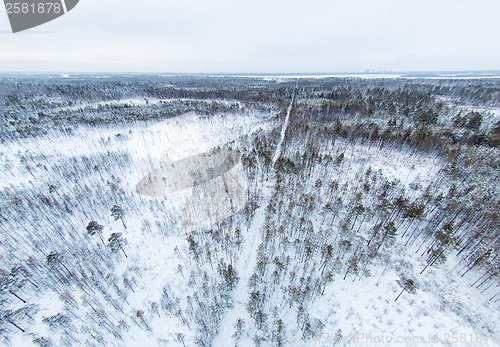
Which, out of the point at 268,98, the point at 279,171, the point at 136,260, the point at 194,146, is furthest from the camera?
the point at 268,98

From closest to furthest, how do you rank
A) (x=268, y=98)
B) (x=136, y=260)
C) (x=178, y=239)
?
(x=136, y=260)
(x=178, y=239)
(x=268, y=98)

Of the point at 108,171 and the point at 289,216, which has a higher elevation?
the point at 289,216

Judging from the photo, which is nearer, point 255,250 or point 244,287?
point 244,287

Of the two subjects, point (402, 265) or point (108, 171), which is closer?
point (402, 265)

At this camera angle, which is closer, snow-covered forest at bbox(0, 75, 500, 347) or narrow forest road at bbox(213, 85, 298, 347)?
narrow forest road at bbox(213, 85, 298, 347)

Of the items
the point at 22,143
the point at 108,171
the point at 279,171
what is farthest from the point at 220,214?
the point at 22,143

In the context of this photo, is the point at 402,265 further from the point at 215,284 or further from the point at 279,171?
the point at 279,171

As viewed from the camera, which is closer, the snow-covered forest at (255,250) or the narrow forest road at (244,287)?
the narrow forest road at (244,287)

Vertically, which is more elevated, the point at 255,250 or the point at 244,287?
the point at 255,250

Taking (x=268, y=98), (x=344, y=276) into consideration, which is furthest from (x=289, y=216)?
(x=268, y=98)
